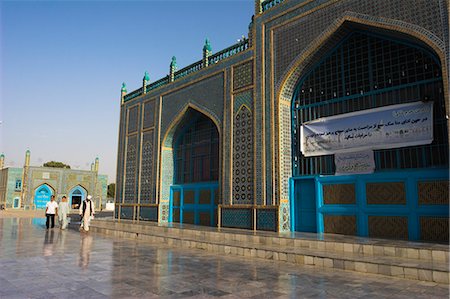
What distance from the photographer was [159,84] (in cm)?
1480

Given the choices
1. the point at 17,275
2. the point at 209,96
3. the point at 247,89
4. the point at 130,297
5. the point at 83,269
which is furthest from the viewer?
the point at 209,96

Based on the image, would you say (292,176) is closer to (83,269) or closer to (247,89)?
(247,89)

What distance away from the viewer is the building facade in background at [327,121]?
7277mm

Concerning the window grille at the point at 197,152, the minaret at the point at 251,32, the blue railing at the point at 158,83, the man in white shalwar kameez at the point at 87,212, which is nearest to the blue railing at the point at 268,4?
the minaret at the point at 251,32

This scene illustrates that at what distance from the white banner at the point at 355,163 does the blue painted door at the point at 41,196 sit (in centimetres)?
3371

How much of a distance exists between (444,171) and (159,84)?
35.4 feet

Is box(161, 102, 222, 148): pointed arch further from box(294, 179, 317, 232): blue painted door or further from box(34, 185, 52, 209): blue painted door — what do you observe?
box(34, 185, 52, 209): blue painted door

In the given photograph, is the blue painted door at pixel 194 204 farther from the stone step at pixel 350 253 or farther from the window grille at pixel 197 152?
the stone step at pixel 350 253

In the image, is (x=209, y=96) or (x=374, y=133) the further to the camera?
(x=209, y=96)

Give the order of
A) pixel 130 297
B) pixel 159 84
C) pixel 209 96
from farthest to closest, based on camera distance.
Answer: pixel 159 84
pixel 209 96
pixel 130 297

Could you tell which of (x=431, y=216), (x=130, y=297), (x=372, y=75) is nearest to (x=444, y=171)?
(x=431, y=216)

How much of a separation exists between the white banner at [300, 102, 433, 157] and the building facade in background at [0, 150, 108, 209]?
32.1 metres

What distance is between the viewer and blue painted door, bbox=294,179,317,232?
9016 mm

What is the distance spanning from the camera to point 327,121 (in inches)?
354
